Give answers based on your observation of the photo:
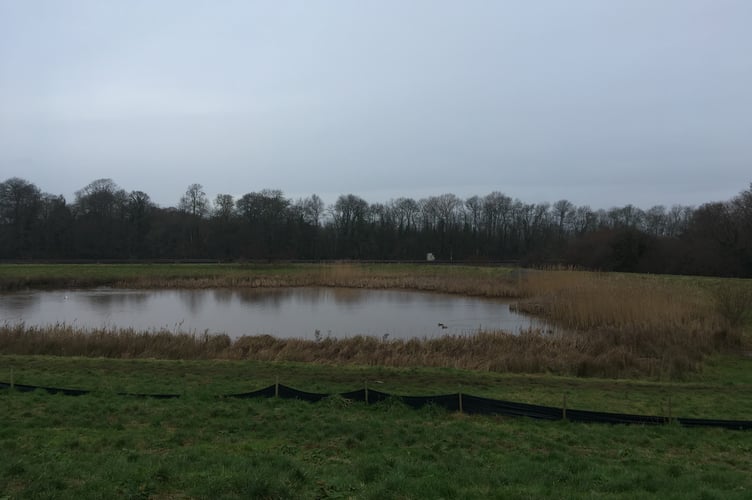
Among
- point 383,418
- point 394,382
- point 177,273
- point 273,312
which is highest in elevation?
point 177,273

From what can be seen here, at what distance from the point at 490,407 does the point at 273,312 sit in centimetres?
1701

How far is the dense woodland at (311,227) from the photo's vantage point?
5672 cm

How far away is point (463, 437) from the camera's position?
586cm

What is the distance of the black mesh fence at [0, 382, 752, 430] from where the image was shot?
6688 mm

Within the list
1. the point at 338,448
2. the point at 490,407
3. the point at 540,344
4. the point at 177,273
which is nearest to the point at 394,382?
the point at 490,407

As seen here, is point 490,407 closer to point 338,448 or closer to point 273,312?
point 338,448

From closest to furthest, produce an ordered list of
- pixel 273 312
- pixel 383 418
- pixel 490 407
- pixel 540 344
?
pixel 383 418, pixel 490 407, pixel 540 344, pixel 273 312

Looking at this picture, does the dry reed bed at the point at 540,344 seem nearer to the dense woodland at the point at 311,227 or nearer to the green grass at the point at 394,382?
the green grass at the point at 394,382

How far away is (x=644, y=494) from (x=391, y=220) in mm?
71869

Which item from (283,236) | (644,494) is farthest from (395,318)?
(283,236)

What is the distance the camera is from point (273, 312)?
2288cm

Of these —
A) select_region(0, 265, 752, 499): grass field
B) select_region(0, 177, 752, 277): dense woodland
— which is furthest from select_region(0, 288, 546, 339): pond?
select_region(0, 177, 752, 277): dense woodland

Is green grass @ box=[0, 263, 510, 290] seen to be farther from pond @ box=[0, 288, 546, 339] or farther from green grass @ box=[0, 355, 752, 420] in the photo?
green grass @ box=[0, 355, 752, 420]

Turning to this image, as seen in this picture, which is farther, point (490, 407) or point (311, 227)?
point (311, 227)
